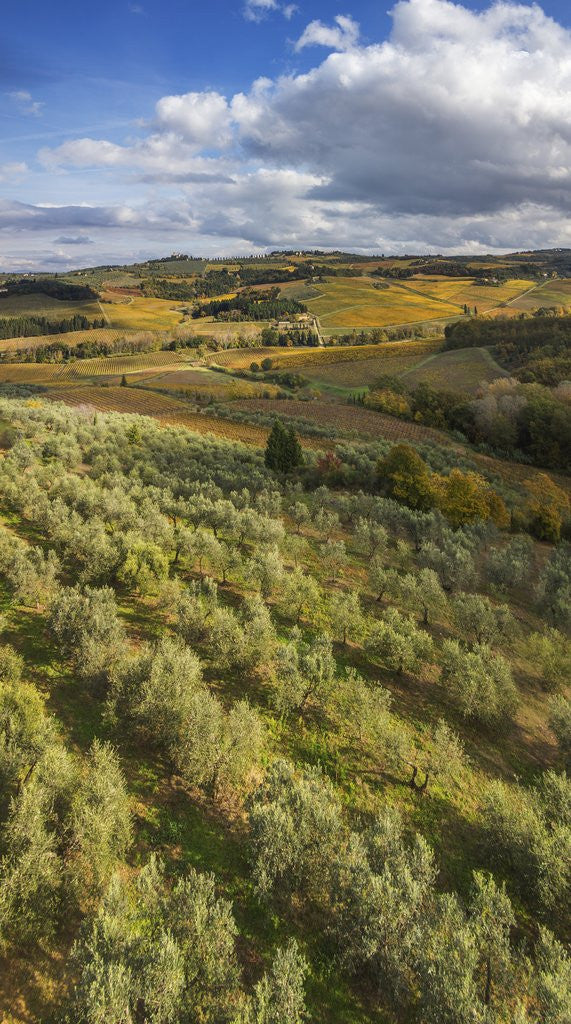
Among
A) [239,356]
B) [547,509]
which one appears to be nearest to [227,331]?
[239,356]

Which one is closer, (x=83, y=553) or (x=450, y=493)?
(x=83, y=553)

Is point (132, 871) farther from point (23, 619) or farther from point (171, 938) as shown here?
point (23, 619)

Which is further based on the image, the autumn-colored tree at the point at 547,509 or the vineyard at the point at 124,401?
the vineyard at the point at 124,401

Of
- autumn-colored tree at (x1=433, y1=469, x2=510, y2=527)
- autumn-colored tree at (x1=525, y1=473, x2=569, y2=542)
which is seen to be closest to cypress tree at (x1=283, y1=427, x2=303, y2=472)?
autumn-colored tree at (x1=433, y1=469, x2=510, y2=527)

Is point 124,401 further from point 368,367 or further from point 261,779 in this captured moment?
point 261,779

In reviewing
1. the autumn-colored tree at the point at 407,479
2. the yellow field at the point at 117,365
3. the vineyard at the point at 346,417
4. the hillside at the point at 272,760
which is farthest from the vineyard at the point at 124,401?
the autumn-colored tree at the point at 407,479

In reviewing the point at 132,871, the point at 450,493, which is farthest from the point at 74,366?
the point at 132,871

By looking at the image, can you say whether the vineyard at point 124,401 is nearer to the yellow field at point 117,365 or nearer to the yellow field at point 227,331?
the yellow field at point 117,365

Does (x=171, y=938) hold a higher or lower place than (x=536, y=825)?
higher
